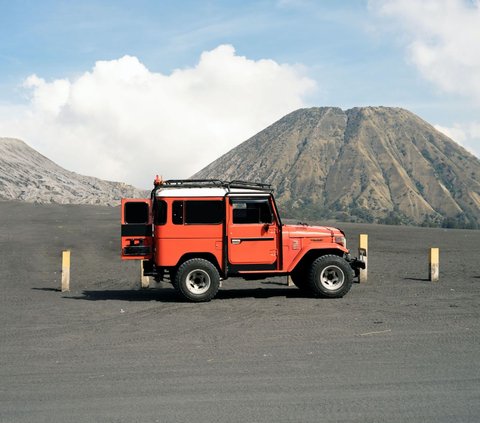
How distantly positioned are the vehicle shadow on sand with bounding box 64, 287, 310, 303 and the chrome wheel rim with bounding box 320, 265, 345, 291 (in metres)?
0.71

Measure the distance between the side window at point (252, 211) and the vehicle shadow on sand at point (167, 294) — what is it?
1.97m

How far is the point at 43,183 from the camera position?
293 ft

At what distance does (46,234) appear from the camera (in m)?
35.2

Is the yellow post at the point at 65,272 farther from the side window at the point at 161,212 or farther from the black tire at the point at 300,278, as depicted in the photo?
the black tire at the point at 300,278

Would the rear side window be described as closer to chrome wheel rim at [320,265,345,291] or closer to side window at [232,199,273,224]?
side window at [232,199,273,224]

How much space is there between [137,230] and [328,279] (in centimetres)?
466

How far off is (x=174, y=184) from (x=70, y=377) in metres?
7.95

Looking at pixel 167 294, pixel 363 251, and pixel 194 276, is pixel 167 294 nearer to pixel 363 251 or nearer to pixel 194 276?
pixel 194 276

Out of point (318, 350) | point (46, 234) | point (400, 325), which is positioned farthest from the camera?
point (46, 234)

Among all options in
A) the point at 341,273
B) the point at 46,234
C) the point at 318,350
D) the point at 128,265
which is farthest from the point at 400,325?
the point at 46,234

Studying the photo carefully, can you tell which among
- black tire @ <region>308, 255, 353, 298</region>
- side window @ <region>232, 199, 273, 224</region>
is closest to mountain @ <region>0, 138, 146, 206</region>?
side window @ <region>232, 199, 273, 224</region>

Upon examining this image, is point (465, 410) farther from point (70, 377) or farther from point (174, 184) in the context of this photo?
point (174, 184)

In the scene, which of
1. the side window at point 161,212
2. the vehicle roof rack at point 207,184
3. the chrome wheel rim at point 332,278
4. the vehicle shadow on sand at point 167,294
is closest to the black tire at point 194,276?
the vehicle shadow on sand at point 167,294

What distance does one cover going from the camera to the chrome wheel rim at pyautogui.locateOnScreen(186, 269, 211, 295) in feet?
50.1
